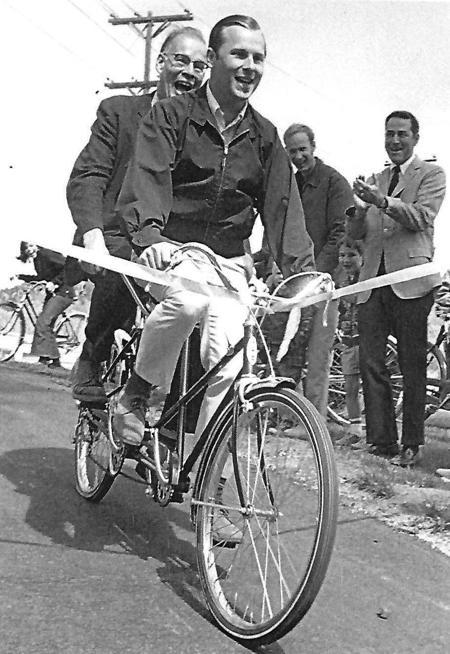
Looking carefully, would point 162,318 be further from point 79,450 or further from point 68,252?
point 79,450

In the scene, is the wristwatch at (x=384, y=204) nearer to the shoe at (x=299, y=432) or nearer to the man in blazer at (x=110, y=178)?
the man in blazer at (x=110, y=178)

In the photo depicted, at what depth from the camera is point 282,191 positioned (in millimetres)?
4059

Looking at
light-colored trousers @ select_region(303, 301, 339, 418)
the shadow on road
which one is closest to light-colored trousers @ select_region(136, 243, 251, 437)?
the shadow on road

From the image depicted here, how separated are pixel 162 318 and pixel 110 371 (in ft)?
4.11

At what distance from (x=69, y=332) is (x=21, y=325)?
3.38 feet

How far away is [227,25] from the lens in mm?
3887

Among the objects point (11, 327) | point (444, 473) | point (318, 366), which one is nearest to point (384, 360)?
point (318, 366)

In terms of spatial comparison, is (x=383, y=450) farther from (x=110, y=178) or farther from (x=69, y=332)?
(x=69, y=332)

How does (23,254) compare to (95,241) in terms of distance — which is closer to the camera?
(95,241)

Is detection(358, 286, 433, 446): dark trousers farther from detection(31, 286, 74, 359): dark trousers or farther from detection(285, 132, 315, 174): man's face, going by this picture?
detection(31, 286, 74, 359): dark trousers

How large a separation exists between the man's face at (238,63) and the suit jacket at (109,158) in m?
1.09

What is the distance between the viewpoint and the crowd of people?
3.73 metres

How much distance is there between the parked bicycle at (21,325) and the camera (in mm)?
13695

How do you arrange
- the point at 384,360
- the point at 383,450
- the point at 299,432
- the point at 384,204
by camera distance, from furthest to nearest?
the point at 384,360 → the point at 383,450 → the point at 384,204 → the point at 299,432
